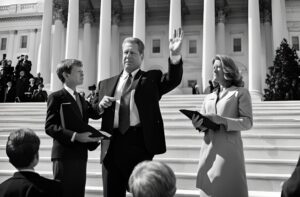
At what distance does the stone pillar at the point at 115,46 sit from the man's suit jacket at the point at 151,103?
3396 cm

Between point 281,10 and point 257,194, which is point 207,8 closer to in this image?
point 281,10

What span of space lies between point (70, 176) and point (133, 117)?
113cm

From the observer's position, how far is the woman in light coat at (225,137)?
426 cm

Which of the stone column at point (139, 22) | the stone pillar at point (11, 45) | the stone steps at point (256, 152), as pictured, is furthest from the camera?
the stone pillar at point (11, 45)

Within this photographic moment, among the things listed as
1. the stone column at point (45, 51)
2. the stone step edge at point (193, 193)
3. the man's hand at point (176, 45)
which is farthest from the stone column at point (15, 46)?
the man's hand at point (176, 45)

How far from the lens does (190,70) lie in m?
37.8

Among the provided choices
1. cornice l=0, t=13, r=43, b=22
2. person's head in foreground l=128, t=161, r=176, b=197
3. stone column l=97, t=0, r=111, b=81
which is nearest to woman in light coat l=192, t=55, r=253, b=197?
person's head in foreground l=128, t=161, r=176, b=197

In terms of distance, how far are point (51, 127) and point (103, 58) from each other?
26947 millimetres

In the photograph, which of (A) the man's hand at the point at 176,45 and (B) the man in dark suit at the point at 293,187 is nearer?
(B) the man in dark suit at the point at 293,187

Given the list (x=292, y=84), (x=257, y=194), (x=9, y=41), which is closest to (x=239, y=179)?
(x=257, y=194)

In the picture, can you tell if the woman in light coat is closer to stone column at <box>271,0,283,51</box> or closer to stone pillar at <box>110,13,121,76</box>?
stone column at <box>271,0,283,51</box>

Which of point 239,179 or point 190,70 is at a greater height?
point 190,70

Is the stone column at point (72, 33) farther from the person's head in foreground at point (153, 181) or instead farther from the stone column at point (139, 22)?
the person's head in foreground at point (153, 181)

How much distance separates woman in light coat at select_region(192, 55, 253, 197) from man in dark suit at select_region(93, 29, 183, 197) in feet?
1.79
